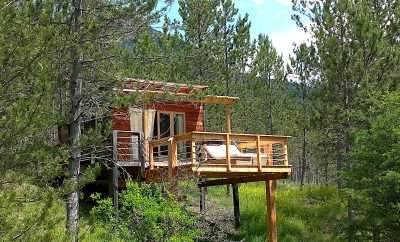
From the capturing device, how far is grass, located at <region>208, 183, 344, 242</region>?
18.2 meters

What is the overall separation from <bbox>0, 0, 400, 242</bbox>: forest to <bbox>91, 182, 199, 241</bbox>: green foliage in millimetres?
26

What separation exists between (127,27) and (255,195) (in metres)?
12.0

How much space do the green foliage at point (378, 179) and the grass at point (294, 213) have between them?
203 centimetres

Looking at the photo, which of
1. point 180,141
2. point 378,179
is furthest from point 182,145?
point 378,179

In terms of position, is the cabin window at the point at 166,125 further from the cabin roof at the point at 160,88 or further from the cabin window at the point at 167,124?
the cabin roof at the point at 160,88

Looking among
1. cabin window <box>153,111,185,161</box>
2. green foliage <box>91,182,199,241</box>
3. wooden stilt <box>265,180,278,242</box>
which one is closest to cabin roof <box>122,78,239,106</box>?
green foliage <box>91,182,199,241</box>

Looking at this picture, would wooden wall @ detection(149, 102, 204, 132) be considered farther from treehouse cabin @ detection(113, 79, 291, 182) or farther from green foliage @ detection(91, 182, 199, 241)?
green foliage @ detection(91, 182, 199, 241)

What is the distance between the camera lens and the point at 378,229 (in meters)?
14.3

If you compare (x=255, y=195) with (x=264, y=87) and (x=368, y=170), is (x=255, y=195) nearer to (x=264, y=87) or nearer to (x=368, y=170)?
(x=368, y=170)

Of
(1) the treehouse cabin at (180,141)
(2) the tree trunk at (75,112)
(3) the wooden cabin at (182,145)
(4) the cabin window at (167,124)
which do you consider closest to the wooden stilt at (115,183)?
(3) the wooden cabin at (182,145)

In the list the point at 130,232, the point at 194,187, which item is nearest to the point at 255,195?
the point at 194,187

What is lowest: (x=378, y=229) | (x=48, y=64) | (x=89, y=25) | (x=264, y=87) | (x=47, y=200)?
(x=378, y=229)

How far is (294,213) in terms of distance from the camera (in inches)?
794

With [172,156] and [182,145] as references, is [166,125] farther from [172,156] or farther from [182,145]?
[172,156]
